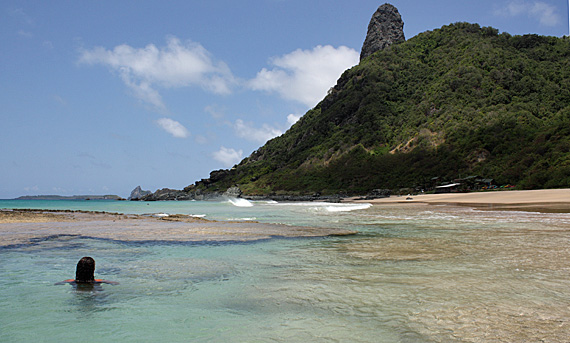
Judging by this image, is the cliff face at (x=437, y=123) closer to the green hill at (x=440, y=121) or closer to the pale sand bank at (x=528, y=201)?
the green hill at (x=440, y=121)

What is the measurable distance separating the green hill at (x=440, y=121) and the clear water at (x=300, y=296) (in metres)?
55.8

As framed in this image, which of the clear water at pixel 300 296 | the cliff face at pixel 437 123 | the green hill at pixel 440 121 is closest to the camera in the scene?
the clear water at pixel 300 296

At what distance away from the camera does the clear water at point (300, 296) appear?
17.7ft

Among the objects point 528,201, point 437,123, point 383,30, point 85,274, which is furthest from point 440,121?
point 85,274

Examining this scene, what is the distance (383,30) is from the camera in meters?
184

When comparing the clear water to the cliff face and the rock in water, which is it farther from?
the rock in water

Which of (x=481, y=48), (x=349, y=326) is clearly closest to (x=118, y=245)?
(x=349, y=326)

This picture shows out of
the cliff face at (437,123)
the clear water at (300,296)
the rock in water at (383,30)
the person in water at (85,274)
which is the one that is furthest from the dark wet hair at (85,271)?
the rock in water at (383,30)

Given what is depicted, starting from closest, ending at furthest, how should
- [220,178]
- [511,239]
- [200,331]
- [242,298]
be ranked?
[200,331] < [242,298] < [511,239] < [220,178]

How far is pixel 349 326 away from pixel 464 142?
95.8 m

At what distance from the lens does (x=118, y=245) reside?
14906mm

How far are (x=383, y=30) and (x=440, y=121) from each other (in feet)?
327

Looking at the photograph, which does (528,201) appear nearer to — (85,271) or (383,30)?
(85,271)

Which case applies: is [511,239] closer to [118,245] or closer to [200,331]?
[200,331]
